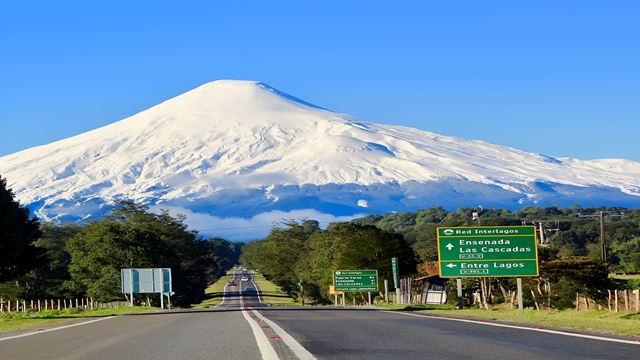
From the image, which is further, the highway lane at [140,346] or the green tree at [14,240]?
the green tree at [14,240]

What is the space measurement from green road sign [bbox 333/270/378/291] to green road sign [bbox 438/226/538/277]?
52.9m

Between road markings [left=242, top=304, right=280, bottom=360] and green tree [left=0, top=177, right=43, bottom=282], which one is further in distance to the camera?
green tree [left=0, top=177, right=43, bottom=282]

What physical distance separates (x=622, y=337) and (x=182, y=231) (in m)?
156

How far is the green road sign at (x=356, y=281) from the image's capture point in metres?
103

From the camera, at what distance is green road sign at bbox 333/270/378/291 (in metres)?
103

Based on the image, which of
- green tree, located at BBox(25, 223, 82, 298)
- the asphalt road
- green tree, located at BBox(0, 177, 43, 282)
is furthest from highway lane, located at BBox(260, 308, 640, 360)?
green tree, located at BBox(25, 223, 82, 298)

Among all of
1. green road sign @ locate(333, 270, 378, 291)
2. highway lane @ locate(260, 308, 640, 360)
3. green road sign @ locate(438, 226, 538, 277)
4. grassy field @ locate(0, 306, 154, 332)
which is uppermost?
green road sign @ locate(438, 226, 538, 277)

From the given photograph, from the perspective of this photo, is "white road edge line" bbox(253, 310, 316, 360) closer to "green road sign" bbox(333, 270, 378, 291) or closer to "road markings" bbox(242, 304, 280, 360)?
"road markings" bbox(242, 304, 280, 360)

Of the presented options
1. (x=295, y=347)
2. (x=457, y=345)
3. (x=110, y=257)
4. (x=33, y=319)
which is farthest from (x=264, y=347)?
(x=110, y=257)

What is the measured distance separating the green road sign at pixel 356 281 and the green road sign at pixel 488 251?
2083 inches

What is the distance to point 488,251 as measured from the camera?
1950 inches

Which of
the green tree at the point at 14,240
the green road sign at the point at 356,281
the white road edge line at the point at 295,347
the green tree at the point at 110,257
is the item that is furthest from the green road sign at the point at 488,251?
the green tree at the point at 110,257

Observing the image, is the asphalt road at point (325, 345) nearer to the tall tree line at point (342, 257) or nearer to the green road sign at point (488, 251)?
the green road sign at point (488, 251)

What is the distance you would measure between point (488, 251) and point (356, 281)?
54.6 m
